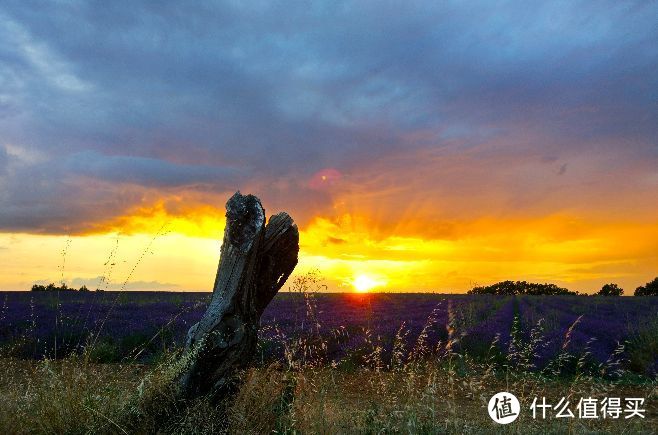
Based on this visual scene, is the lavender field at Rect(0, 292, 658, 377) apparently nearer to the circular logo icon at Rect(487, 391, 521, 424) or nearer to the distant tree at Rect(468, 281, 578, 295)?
the circular logo icon at Rect(487, 391, 521, 424)

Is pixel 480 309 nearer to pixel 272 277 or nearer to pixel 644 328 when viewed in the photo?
pixel 644 328

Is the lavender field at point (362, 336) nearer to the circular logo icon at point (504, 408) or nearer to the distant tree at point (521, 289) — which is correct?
the circular logo icon at point (504, 408)

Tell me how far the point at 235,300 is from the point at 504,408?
3013mm

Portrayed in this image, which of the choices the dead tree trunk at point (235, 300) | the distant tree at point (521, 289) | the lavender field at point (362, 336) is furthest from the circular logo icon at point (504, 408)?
the distant tree at point (521, 289)

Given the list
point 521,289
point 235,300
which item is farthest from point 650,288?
point 235,300

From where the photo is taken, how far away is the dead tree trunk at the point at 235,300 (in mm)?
5180

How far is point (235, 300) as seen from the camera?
5.38m

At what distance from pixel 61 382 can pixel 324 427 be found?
2.38 metres

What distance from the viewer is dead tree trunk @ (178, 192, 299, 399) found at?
5180 mm

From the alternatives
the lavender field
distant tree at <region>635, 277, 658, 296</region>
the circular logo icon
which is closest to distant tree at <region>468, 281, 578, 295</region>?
distant tree at <region>635, 277, 658, 296</region>

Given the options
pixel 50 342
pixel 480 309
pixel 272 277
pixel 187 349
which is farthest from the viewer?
pixel 480 309

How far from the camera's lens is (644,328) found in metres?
14.1

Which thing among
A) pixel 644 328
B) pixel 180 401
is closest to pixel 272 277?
pixel 180 401

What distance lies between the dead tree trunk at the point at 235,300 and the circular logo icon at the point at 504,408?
8.27 ft
